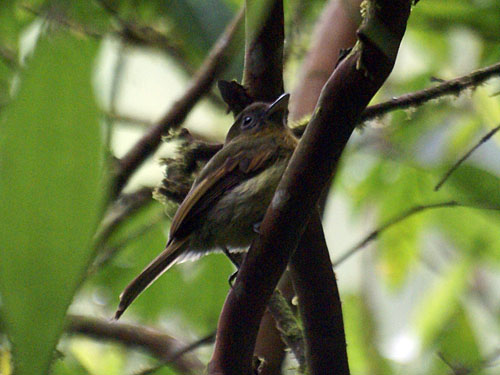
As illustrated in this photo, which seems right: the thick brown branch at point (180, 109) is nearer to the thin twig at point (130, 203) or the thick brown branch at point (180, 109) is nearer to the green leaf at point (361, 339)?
the thin twig at point (130, 203)

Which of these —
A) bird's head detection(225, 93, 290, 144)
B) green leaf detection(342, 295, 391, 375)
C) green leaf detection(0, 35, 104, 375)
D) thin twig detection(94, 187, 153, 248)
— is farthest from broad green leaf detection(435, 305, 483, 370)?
green leaf detection(0, 35, 104, 375)

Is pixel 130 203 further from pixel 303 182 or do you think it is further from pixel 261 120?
pixel 303 182

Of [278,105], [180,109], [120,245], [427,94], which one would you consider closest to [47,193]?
[427,94]

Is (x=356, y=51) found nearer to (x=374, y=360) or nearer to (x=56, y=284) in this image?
(x=56, y=284)

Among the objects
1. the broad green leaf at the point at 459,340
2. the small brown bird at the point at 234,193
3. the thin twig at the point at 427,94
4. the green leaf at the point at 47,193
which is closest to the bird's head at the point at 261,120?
the small brown bird at the point at 234,193

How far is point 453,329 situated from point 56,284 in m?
2.55

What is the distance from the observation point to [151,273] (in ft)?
6.63

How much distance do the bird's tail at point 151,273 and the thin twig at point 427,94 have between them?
70cm

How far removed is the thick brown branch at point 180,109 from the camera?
8.87ft

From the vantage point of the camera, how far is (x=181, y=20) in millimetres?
2230

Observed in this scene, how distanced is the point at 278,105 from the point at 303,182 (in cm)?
102

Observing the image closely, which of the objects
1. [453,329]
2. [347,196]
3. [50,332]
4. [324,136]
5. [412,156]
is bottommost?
[50,332]

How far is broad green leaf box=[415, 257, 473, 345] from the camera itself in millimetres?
3127

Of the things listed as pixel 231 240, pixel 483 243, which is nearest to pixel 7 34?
pixel 231 240
